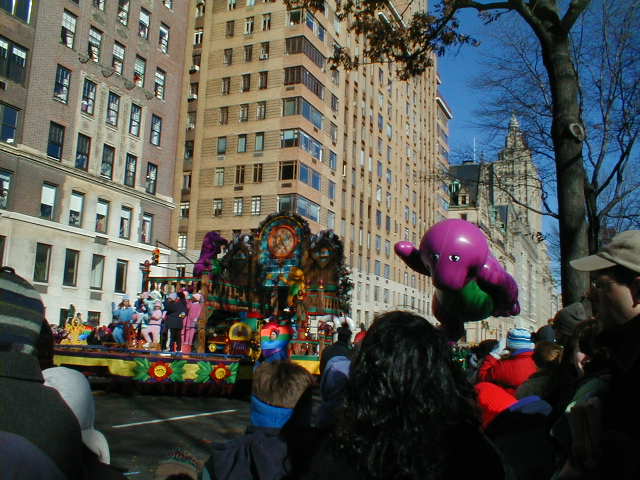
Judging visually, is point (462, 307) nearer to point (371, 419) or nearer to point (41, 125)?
point (371, 419)

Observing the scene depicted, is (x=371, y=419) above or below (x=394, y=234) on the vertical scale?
below

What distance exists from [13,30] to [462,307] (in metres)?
30.5

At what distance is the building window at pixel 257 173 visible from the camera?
4503 cm

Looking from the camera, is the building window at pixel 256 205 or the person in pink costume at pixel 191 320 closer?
the person in pink costume at pixel 191 320

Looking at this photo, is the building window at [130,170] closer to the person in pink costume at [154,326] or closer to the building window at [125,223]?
the building window at [125,223]

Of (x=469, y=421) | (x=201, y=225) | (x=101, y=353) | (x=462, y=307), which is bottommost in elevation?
(x=101, y=353)

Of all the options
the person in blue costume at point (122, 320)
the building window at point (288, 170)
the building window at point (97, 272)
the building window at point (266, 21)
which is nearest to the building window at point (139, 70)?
the building window at point (97, 272)

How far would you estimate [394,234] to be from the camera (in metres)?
61.8

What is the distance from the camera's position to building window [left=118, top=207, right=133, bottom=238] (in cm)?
3462

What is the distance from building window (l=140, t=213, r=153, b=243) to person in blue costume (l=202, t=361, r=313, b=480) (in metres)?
34.8

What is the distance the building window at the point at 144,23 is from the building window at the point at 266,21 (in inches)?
467

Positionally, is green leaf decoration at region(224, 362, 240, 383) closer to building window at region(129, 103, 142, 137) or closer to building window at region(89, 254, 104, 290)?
building window at region(89, 254, 104, 290)

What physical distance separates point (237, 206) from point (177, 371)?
3221cm

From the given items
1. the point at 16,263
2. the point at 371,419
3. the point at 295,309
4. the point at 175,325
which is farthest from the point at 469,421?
the point at 16,263
